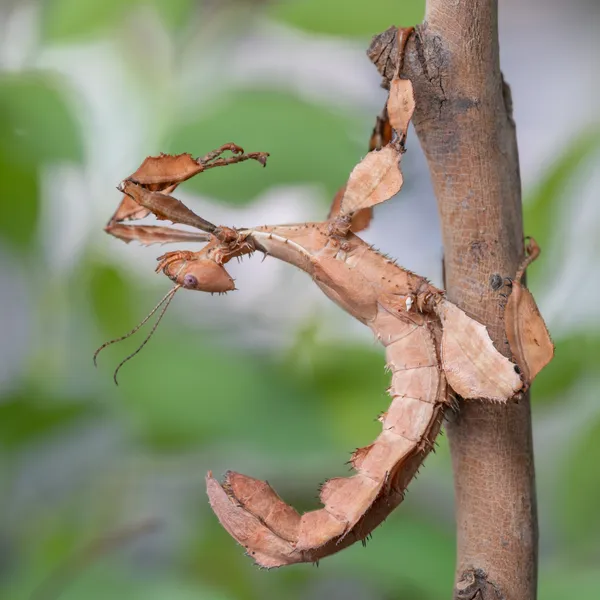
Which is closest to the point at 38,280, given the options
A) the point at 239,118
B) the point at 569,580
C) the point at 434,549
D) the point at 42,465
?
the point at 42,465

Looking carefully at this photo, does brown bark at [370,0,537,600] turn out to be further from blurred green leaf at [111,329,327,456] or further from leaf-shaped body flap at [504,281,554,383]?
blurred green leaf at [111,329,327,456]

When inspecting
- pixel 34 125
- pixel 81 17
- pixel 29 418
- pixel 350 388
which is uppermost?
pixel 81 17

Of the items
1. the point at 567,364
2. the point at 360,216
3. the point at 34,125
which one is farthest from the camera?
the point at 34,125

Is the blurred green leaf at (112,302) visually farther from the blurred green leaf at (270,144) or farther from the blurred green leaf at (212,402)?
the blurred green leaf at (270,144)

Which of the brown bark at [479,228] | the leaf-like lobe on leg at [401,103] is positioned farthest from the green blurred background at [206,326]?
the leaf-like lobe on leg at [401,103]

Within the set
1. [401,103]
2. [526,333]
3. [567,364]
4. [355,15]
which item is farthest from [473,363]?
[355,15]

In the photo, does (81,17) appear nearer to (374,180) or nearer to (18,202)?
(18,202)

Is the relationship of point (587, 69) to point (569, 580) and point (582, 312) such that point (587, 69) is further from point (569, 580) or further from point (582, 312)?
point (569, 580)
